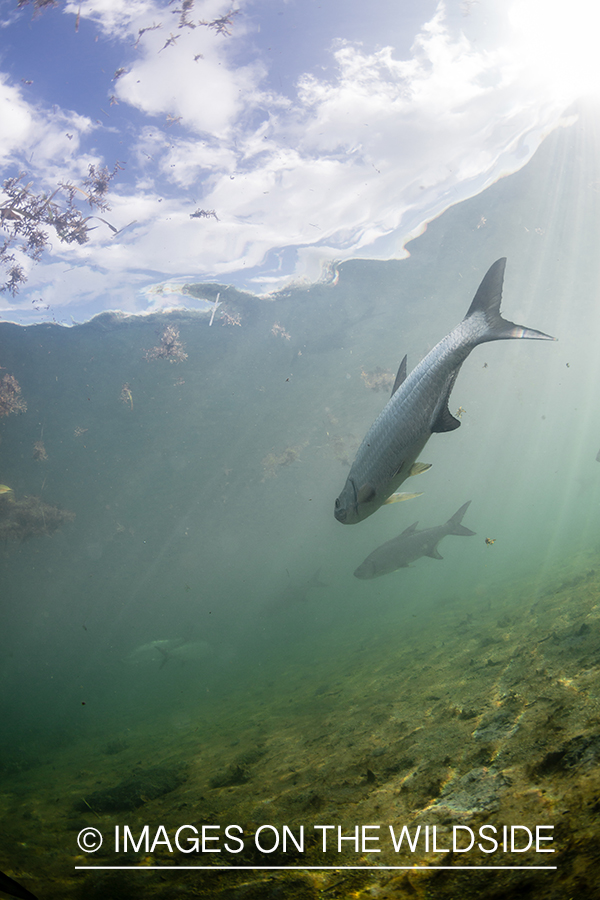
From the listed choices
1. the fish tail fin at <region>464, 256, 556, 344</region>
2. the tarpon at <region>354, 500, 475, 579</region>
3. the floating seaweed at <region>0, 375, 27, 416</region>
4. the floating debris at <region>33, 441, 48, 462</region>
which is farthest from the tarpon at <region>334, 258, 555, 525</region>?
the floating debris at <region>33, 441, 48, 462</region>

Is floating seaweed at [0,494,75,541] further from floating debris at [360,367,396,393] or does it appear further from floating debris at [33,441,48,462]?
floating debris at [360,367,396,393]

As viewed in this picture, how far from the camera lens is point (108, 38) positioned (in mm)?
8695

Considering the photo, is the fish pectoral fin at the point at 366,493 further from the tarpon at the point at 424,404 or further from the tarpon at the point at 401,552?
the tarpon at the point at 401,552

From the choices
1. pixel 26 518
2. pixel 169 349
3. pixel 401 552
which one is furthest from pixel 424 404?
pixel 26 518

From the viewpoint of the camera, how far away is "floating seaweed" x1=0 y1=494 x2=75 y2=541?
816 inches

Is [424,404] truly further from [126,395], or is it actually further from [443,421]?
[126,395]

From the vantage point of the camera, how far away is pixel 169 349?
19.7 metres

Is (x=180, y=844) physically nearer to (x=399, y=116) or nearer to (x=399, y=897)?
(x=399, y=897)

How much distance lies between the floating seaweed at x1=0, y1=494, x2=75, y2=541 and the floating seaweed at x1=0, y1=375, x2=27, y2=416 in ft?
16.1

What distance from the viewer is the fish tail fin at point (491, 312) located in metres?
1.87

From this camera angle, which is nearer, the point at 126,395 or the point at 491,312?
the point at 491,312

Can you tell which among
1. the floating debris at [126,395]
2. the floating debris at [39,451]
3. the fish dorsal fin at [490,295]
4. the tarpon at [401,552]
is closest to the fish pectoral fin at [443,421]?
the fish dorsal fin at [490,295]

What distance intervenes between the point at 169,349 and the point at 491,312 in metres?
20.0

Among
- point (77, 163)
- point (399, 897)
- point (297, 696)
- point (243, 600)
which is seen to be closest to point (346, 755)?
point (399, 897)
